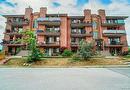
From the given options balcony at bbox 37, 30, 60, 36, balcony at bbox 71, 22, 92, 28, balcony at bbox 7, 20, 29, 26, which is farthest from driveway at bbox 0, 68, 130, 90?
balcony at bbox 7, 20, 29, 26

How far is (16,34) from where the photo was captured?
49062mm

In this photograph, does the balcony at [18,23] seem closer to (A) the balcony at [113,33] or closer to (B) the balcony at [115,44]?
(A) the balcony at [113,33]

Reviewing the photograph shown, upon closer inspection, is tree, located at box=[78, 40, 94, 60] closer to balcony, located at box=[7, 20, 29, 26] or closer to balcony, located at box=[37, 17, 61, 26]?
balcony, located at box=[37, 17, 61, 26]

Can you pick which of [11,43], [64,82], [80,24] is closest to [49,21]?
[80,24]

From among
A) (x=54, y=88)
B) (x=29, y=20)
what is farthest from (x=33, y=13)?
(x=54, y=88)

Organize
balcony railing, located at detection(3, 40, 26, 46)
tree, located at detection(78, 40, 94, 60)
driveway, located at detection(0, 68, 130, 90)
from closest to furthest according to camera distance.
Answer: driveway, located at detection(0, 68, 130, 90) < tree, located at detection(78, 40, 94, 60) < balcony railing, located at detection(3, 40, 26, 46)

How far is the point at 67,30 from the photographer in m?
49.8

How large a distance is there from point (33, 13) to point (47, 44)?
11.3 metres

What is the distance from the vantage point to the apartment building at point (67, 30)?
47.7 metres

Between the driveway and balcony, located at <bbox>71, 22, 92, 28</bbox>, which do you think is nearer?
the driveway

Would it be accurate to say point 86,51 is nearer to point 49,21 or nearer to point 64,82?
point 49,21

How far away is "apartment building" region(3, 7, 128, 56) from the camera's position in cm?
4769

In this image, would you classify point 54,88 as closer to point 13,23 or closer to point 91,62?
point 91,62

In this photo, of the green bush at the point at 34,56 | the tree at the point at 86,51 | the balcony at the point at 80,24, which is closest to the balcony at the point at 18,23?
the balcony at the point at 80,24
